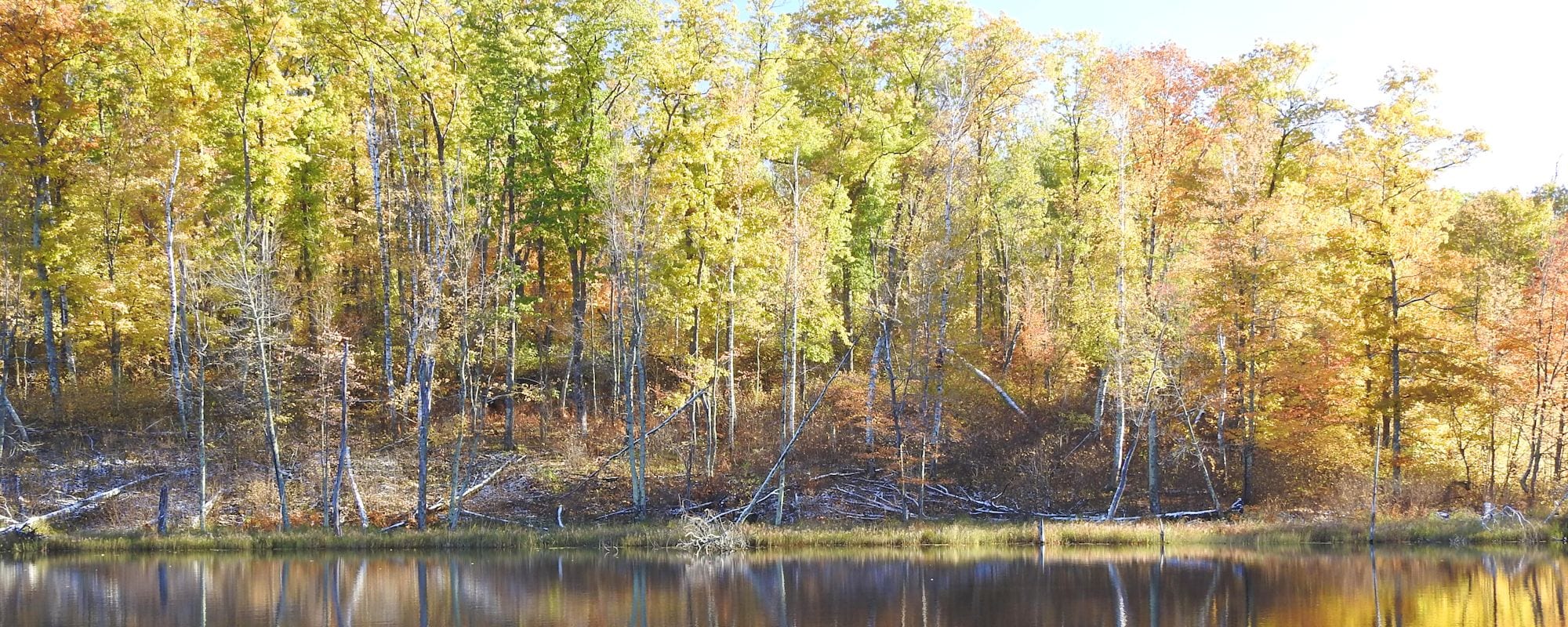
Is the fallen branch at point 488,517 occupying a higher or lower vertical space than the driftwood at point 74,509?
lower

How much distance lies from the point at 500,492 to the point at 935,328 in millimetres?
13649

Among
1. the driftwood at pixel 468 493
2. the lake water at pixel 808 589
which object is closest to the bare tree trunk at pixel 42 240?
the lake water at pixel 808 589

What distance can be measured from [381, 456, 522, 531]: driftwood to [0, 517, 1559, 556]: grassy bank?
1358 mm

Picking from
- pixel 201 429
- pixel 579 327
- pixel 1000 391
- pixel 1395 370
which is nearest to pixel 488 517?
pixel 579 327

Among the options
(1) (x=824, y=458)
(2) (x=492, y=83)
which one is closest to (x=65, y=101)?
(2) (x=492, y=83)

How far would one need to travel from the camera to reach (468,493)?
30.7 meters

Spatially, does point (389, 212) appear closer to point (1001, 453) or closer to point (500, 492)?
point (500, 492)

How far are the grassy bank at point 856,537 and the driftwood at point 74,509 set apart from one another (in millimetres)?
410

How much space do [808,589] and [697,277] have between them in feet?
41.7

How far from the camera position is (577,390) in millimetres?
33781

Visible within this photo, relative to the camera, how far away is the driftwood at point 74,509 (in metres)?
26.5

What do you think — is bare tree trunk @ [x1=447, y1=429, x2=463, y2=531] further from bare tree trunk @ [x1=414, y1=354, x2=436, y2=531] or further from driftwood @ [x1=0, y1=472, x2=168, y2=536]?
driftwood @ [x1=0, y1=472, x2=168, y2=536]

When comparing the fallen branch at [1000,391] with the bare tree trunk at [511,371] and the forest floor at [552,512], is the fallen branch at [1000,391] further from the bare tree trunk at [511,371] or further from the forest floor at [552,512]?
the bare tree trunk at [511,371]

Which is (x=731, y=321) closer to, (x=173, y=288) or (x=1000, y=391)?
(x=1000, y=391)
